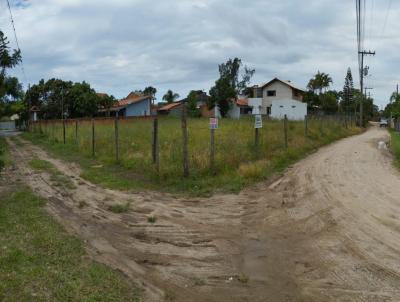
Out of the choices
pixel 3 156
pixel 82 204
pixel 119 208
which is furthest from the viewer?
pixel 3 156

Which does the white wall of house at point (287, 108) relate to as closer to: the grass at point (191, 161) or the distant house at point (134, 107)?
the distant house at point (134, 107)

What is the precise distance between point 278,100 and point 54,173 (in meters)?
50.8

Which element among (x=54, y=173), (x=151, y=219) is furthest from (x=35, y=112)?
(x=151, y=219)

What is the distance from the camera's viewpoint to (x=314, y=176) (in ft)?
41.5

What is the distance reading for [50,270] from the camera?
524cm

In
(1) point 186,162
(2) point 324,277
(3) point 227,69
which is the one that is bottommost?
(2) point 324,277

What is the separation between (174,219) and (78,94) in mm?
53021

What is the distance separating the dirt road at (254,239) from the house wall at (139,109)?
172 ft

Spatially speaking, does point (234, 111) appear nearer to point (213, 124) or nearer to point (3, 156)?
point (3, 156)

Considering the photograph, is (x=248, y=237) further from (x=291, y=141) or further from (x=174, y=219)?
(x=291, y=141)

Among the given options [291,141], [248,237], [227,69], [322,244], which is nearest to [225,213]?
[248,237]

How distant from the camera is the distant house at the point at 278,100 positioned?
200 ft

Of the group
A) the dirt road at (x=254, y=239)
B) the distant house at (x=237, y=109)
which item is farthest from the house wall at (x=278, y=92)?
the dirt road at (x=254, y=239)

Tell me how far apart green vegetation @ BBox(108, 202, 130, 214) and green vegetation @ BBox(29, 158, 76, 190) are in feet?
8.88
